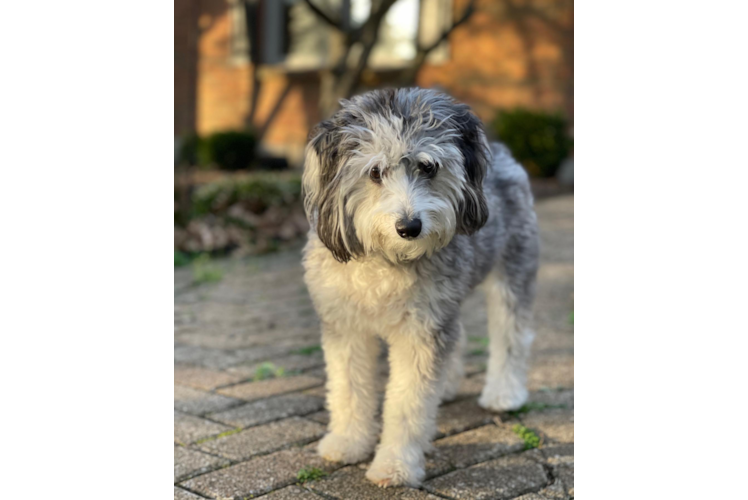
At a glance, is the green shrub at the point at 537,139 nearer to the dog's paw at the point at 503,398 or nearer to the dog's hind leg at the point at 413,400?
the dog's paw at the point at 503,398

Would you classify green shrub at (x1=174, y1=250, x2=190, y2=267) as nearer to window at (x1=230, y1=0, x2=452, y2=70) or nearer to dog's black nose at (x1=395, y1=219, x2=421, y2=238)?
dog's black nose at (x1=395, y1=219, x2=421, y2=238)

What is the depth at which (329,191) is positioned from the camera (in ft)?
10.1

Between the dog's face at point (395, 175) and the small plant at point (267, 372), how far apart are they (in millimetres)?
1657

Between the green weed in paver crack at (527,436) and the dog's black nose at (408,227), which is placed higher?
the dog's black nose at (408,227)

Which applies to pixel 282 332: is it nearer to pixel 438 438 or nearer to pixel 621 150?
pixel 438 438

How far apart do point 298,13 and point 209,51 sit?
2320 mm

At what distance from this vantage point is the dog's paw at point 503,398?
13.1 ft

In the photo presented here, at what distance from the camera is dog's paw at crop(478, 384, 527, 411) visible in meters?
3.98

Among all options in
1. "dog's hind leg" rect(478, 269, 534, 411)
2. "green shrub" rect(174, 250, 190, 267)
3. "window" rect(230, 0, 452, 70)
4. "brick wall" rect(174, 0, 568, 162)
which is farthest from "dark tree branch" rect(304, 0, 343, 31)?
"dog's hind leg" rect(478, 269, 534, 411)

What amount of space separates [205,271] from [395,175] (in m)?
5.00

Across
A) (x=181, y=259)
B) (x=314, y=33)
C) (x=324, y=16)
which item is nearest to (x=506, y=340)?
(x=181, y=259)

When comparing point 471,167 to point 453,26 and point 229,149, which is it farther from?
point 229,149

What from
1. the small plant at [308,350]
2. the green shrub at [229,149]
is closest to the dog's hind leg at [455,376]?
the small plant at [308,350]
